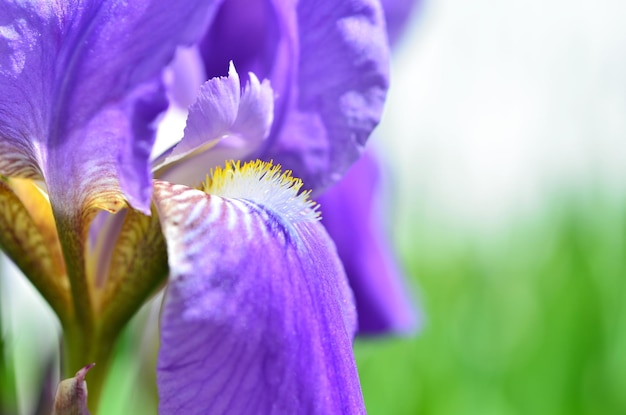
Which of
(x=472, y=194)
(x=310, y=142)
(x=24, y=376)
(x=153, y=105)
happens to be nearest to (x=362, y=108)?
(x=310, y=142)

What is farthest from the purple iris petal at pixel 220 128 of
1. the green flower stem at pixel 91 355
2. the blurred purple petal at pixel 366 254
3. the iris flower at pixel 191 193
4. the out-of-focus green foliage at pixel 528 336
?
the out-of-focus green foliage at pixel 528 336

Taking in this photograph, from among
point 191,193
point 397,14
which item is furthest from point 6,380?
point 397,14

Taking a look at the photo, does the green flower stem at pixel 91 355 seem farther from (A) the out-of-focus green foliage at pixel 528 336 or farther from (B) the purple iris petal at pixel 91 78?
(A) the out-of-focus green foliage at pixel 528 336

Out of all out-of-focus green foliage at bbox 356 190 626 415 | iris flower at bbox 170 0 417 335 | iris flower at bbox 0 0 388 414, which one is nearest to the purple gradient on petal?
iris flower at bbox 170 0 417 335

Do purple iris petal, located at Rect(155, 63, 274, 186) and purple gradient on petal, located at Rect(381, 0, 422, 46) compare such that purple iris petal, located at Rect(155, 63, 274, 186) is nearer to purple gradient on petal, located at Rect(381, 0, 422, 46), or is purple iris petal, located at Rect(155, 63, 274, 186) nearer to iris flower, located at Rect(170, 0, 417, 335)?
iris flower, located at Rect(170, 0, 417, 335)

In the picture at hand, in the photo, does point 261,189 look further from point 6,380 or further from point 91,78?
point 6,380

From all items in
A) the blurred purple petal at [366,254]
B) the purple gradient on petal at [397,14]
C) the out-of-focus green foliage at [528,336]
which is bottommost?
the out-of-focus green foliage at [528,336]
